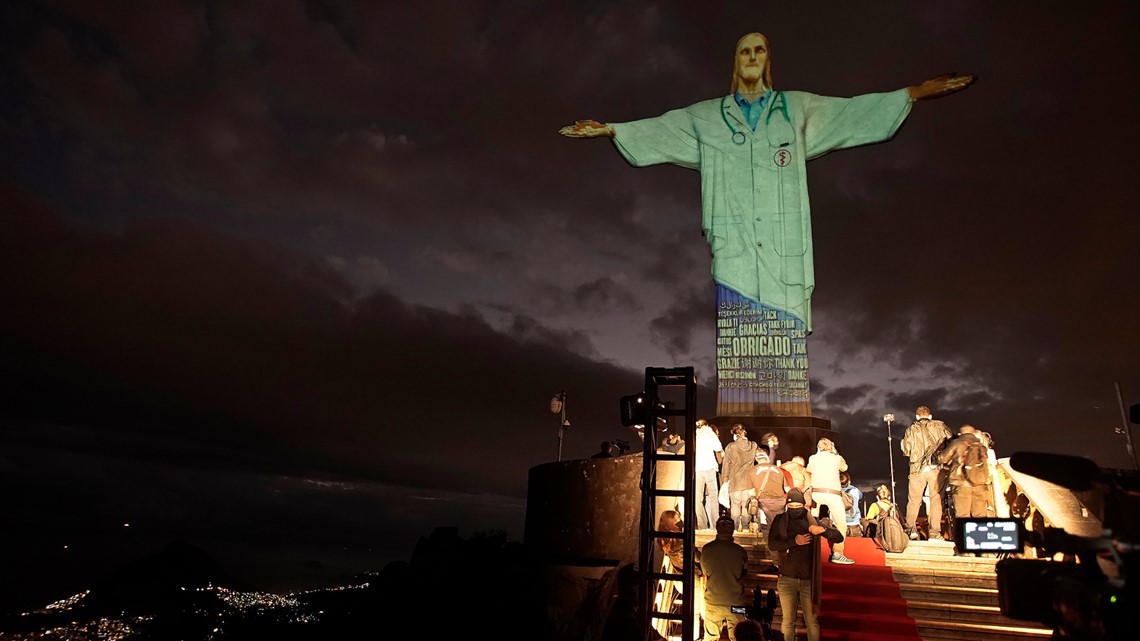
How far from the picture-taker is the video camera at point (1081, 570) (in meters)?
2.81

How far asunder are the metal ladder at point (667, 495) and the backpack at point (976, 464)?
4.00 meters

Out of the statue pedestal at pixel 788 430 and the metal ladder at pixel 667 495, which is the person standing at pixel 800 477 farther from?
the statue pedestal at pixel 788 430

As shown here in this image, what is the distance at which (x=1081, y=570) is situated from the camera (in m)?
3.11

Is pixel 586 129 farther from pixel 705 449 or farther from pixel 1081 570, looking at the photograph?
pixel 1081 570

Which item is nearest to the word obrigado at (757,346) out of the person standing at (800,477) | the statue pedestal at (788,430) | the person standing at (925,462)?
the statue pedestal at (788,430)

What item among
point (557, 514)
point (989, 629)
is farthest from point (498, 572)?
point (989, 629)

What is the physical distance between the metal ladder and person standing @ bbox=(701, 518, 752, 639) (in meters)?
0.19

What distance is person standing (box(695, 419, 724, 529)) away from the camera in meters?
11.2

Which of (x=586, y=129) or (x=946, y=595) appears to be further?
(x=586, y=129)

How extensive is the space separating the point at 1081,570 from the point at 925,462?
27.7ft

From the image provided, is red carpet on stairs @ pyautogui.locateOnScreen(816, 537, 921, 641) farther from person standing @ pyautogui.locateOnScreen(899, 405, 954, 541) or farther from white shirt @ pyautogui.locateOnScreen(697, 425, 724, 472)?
white shirt @ pyautogui.locateOnScreen(697, 425, 724, 472)

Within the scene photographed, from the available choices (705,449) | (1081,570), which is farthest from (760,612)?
(705,449)

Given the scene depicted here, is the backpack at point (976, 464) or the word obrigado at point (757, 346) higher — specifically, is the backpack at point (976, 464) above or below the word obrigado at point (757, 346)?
below

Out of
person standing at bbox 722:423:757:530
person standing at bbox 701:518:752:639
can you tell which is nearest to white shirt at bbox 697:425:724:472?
→ person standing at bbox 722:423:757:530
